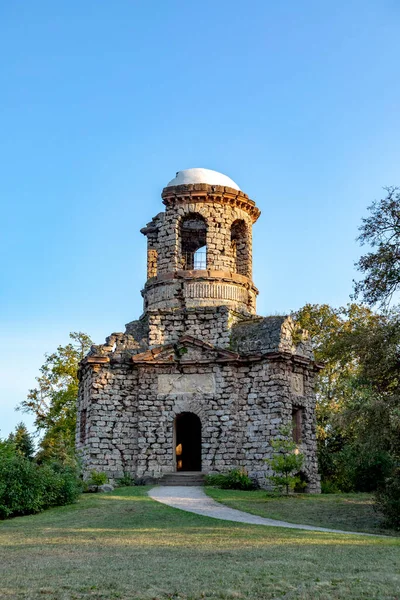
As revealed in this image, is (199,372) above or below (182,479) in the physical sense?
above

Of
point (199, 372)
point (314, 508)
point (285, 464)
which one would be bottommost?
point (314, 508)

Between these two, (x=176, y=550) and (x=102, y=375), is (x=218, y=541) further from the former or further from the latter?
(x=102, y=375)

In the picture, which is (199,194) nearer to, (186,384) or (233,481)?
(186,384)

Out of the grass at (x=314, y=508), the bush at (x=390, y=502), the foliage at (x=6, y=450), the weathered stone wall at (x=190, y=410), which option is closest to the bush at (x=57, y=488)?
the foliage at (x=6, y=450)

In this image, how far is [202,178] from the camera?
2877 cm

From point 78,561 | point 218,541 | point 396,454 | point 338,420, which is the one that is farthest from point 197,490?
point 78,561

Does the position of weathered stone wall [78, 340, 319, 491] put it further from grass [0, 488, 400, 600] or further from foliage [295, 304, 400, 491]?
grass [0, 488, 400, 600]

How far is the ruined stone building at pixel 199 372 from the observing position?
2520cm

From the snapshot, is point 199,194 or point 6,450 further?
point 199,194

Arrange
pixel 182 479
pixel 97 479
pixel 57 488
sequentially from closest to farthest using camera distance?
pixel 57 488 → pixel 97 479 → pixel 182 479

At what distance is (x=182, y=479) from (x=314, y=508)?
653 cm

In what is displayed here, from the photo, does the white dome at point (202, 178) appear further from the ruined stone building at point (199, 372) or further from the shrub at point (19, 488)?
the shrub at point (19, 488)

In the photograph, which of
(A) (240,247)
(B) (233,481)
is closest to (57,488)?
(B) (233,481)

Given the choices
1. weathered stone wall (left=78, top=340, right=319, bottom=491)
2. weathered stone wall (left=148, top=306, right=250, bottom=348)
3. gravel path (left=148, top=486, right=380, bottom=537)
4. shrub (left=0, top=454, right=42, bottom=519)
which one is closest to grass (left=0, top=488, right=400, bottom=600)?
gravel path (left=148, top=486, right=380, bottom=537)
